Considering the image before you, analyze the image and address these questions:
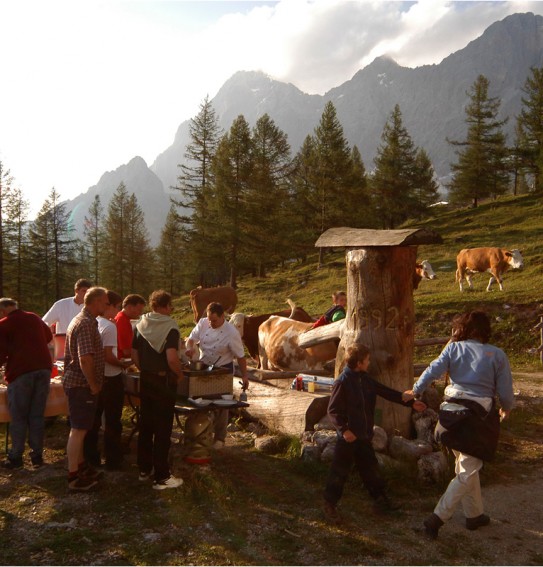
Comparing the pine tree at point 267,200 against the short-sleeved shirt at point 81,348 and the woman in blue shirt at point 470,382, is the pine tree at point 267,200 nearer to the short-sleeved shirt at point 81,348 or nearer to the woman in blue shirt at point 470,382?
the short-sleeved shirt at point 81,348

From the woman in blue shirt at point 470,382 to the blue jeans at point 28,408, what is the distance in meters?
4.51

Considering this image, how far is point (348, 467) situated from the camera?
5477mm

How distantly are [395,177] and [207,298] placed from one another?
28439mm

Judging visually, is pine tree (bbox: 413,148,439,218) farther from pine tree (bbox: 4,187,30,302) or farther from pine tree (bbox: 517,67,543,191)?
pine tree (bbox: 4,187,30,302)

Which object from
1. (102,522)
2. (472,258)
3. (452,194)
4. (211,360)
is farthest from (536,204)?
(102,522)

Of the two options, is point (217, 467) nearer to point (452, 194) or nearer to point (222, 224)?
point (222, 224)

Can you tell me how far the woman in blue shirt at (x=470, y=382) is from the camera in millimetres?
5035

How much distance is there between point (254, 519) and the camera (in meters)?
5.53

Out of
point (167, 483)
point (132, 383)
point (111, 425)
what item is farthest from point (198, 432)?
point (132, 383)

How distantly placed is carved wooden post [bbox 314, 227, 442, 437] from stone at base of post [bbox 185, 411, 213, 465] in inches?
90.7

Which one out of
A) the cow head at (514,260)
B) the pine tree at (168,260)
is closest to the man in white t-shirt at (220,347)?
the cow head at (514,260)

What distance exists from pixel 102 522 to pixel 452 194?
171 feet

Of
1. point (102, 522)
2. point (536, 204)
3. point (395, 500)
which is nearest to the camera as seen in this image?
point (102, 522)

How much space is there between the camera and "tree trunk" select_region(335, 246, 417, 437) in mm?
7391
